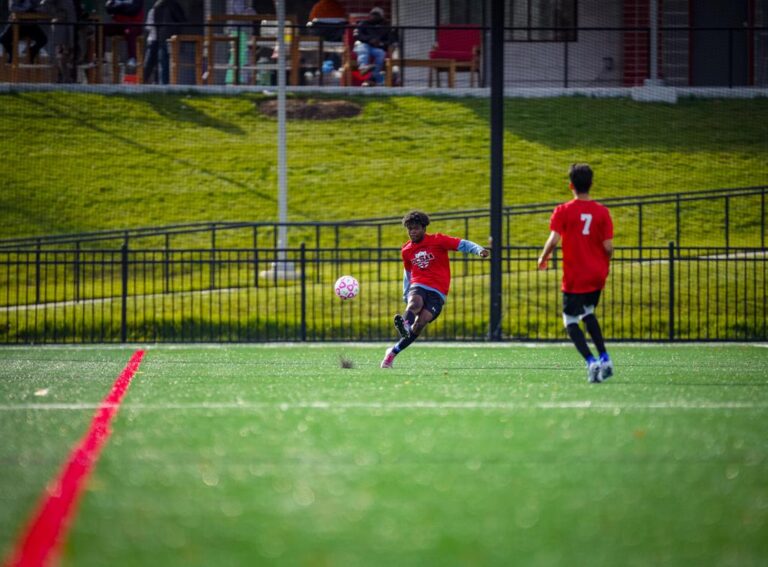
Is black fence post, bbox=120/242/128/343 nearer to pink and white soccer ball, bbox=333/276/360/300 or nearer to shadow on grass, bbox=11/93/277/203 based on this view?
pink and white soccer ball, bbox=333/276/360/300

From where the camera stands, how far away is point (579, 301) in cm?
936

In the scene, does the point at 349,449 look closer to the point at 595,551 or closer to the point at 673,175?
the point at 595,551

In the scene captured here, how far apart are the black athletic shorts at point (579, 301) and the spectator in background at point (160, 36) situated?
22.3m

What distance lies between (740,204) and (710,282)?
902 cm

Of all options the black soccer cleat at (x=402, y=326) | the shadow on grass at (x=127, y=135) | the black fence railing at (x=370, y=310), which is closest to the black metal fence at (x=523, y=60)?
the shadow on grass at (x=127, y=135)

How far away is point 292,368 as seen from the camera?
1116 cm

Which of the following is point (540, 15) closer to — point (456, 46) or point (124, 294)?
point (456, 46)

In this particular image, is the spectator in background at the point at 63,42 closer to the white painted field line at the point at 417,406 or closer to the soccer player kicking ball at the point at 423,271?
the soccer player kicking ball at the point at 423,271

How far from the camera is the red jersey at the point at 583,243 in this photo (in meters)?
9.34

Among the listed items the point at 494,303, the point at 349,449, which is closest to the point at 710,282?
the point at 494,303

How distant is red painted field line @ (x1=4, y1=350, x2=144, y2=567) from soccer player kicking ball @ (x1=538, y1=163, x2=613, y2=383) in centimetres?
400

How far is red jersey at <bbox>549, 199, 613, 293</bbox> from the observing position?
9.34 meters

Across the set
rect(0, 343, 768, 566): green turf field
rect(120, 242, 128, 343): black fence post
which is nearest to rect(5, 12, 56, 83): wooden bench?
rect(120, 242, 128, 343): black fence post

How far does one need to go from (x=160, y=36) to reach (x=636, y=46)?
13095 millimetres
